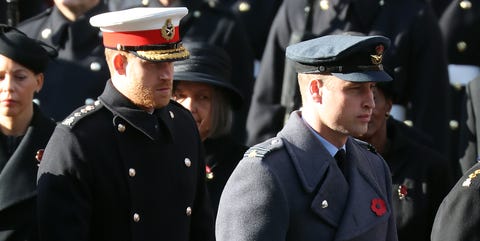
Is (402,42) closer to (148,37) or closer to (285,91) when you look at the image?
(285,91)

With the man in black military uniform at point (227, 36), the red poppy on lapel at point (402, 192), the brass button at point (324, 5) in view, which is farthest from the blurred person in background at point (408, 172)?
the man in black military uniform at point (227, 36)

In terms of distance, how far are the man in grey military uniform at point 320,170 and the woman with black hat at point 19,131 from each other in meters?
1.48

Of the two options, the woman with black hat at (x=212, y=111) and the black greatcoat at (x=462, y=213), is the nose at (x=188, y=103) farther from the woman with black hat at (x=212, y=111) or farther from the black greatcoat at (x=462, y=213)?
the black greatcoat at (x=462, y=213)

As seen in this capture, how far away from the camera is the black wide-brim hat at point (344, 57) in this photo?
259 inches

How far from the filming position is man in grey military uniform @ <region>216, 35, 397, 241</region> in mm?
6309

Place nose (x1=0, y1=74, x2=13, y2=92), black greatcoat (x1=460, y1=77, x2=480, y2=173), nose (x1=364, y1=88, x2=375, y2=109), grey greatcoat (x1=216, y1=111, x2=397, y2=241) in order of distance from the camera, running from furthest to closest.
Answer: black greatcoat (x1=460, y1=77, x2=480, y2=173) < nose (x1=0, y1=74, x2=13, y2=92) < nose (x1=364, y1=88, x2=375, y2=109) < grey greatcoat (x1=216, y1=111, x2=397, y2=241)

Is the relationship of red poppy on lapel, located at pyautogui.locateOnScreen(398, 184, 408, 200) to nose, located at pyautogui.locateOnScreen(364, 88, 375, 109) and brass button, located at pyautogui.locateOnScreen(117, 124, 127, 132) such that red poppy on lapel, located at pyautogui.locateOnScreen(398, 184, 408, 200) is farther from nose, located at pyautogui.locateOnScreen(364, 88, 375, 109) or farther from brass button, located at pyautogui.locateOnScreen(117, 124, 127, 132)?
brass button, located at pyautogui.locateOnScreen(117, 124, 127, 132)

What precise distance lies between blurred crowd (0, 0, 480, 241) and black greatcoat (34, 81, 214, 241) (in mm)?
1530

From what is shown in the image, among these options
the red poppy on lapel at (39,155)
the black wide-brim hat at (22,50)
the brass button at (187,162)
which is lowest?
the red poppy on lapel at (39,155)

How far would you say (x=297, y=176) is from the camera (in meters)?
6.47

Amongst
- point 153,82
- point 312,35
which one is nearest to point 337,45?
point 153,82

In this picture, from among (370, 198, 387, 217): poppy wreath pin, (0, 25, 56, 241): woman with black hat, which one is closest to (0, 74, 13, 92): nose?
(0, 25, 56, 241): woman with black hat

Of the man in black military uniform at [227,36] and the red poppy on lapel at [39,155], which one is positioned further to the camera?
the man in black military uniform at [227,36]

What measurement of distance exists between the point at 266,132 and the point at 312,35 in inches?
27.3
